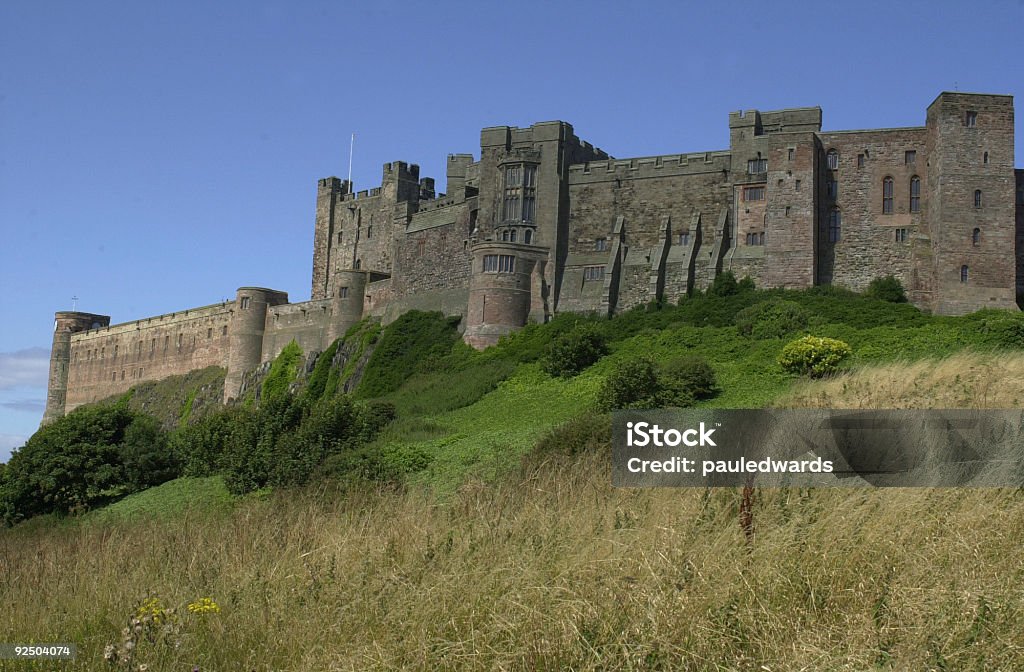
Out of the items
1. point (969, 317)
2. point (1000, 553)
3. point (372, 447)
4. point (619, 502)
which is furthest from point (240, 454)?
point (969, 317)

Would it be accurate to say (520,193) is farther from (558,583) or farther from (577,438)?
(558,583)

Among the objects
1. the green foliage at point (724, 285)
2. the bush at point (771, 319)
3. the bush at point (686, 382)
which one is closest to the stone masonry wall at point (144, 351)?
the green foliage at point (724, 285)

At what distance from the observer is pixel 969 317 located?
126ft

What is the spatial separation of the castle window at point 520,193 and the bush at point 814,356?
21244 millimetres

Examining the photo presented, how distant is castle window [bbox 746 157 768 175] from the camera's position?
46.7 m

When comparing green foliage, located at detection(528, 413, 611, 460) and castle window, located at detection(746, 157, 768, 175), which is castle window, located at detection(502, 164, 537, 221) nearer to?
castle window, located at detection(746, 157, 768, 175)

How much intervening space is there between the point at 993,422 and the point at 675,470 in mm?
4513

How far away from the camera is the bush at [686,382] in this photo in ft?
94.1

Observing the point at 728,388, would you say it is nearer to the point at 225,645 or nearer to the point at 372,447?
the point at 372,447

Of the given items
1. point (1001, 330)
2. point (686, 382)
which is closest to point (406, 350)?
point (686, 382)

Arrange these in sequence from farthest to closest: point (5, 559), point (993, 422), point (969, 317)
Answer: point (969, 317)
point (5, 559)
point (993, 422)

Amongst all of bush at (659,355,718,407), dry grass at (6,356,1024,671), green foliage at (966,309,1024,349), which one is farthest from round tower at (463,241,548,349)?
dry grass at (6,356,1024,671)

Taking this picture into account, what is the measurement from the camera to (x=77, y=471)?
32.5m

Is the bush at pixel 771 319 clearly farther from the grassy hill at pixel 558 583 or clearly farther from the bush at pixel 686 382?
the grassy hill at pixel 558 583
